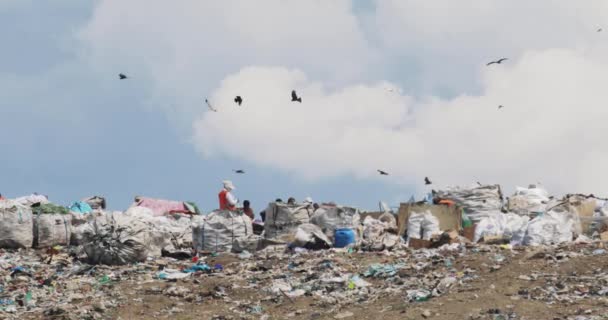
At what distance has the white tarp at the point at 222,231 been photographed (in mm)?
13719

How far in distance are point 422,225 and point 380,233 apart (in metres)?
0.75

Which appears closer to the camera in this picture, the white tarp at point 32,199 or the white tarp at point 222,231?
the white tarp at point 222,231

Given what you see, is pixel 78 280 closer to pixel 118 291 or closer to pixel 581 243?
pixel 118 291

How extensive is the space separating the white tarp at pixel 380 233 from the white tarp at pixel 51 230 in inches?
194

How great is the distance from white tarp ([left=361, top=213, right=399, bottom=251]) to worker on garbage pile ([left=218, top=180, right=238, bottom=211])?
7.47ft

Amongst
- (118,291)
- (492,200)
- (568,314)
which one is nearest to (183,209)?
(492,200)

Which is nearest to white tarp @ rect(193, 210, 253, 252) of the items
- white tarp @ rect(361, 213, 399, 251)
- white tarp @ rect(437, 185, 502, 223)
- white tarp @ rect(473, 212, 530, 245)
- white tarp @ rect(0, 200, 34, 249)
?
white tarp @ rect(361, 213, 399, 251)

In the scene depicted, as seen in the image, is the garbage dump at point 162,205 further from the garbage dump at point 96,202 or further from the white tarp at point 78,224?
the white tarp at point 78,224

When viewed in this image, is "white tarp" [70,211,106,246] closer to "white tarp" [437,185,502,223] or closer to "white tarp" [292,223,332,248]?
"white tarp" [292,223,332,248]

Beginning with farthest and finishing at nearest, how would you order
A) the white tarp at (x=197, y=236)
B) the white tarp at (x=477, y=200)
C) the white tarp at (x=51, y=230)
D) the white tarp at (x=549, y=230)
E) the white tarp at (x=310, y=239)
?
the white tarp at (x=477, y=200) → the white tarp at (x=51, y=230) → the white tarp at (x=197, y=236) → the white tarp at (x=310, y=239) → the white tarp at (x=549, y=230)

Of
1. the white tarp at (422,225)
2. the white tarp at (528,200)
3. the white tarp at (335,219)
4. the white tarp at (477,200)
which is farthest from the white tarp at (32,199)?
the white tarp at (528,200)

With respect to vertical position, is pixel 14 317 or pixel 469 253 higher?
pixel 469 253

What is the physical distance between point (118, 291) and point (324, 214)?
13.2 ft

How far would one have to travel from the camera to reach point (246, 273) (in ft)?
37.7
